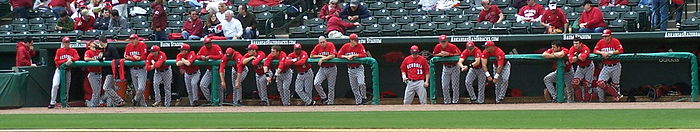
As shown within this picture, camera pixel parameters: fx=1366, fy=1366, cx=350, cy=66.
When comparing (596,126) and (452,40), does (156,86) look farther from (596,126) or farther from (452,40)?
(596,126)

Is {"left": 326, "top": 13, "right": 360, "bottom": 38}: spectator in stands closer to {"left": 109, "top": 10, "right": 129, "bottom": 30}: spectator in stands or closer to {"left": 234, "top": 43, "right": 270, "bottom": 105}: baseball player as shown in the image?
{"left": 234, "top": 43, "right": 270, "bottom": 105}: baseball player

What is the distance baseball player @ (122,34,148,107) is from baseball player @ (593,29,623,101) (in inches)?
281

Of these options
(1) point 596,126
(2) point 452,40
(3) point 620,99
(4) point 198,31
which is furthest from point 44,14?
(1) point 596,126

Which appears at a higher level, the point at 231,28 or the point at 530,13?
the point at 530,13

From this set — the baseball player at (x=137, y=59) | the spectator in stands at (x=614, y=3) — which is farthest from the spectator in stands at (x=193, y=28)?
the spectator in stands at (x=614, y=3)

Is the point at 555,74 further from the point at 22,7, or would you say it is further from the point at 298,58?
the point at 22,7

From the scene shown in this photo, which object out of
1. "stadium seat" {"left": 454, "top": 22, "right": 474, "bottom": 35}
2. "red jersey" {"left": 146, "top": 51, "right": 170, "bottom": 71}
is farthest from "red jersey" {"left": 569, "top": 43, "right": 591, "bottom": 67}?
"red jersey" {"left": 146, "top": 51, "right": 170, "bottom": 71}

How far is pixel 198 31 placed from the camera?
75.6 ft

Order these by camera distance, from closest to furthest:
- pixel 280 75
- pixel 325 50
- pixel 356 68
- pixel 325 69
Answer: pixel 325 50 → pixel 356 68 → pixel 325 69 → pixel 280 75

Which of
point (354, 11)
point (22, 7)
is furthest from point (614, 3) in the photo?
point (22, 7)

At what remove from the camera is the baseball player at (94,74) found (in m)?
21.9

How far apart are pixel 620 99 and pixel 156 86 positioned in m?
7.32

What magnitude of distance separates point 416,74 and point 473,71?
87cm

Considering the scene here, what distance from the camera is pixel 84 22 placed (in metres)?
24.6
